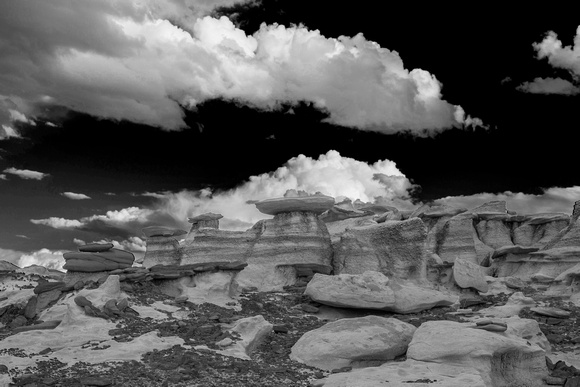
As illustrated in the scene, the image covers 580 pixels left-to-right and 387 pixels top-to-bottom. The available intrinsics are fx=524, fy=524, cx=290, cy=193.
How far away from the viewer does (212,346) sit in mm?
16438

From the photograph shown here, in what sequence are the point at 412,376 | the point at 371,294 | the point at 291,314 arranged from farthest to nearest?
the point at 291,314, the point at 371,294, the point at 412,376

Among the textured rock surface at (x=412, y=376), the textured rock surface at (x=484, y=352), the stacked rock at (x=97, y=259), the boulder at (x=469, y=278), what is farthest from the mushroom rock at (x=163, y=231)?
the textured rock surface at (x=412, y=376)

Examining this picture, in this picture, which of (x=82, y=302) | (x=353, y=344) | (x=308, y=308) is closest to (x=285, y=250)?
(x=308, y=308)

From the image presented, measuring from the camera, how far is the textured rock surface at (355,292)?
70.8 feet

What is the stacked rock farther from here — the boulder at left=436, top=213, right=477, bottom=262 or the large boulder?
the boulder at left=436, top=213, right=477, bottom=262

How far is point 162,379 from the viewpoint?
1370 centimetres

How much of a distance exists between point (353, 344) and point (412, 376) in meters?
2.81

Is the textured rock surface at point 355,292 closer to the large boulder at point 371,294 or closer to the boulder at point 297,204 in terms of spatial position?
the large boulder at point 371,294

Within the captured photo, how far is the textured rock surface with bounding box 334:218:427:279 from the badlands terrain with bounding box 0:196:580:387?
0.06m

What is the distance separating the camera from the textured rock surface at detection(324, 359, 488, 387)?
42.7 ft

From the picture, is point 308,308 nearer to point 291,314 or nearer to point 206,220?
point 291,314

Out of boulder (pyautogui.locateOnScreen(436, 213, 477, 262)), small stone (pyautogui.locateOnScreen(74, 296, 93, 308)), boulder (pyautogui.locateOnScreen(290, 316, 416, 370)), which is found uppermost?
boulder (pyautogui.locateOnScreen(436, 213, 477, 262))

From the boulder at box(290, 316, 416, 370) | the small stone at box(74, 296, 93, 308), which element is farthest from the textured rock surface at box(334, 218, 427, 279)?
the small stone at box(74, 296, 93, 308)

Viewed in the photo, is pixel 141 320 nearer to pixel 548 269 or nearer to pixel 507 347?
pixel 507 347
